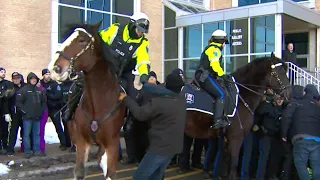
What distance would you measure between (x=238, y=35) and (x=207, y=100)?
11.9 metres

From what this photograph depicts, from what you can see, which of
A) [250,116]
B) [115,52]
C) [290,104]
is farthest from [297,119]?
[115,52]

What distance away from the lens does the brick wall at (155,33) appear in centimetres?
2016

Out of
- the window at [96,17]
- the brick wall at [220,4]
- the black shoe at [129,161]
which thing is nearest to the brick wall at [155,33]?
the window at [96,17]

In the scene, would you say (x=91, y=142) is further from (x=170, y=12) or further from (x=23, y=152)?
(x=170, y=12)

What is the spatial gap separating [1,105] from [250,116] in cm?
615

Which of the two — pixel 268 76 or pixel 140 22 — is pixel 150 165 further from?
pixel 268 76

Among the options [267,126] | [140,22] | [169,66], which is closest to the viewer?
[140,22]

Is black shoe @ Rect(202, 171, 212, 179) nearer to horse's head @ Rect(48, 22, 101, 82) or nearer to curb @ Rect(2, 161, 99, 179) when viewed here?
curb @ Rect(2, 161, 99, 179)

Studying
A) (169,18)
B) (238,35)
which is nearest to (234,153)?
(238,35)

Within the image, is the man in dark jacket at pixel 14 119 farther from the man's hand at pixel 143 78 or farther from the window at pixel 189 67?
the window at pixel 189 67

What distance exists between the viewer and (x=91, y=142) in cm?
555

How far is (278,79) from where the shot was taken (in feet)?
26.5

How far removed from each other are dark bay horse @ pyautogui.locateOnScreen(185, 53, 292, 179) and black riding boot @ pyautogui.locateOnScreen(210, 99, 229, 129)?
0.21m

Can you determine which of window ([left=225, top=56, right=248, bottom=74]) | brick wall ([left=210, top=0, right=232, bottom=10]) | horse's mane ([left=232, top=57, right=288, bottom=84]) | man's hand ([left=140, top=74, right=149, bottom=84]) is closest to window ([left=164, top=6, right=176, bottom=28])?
window ([left=225, top=56, right=248, bottom=74])
